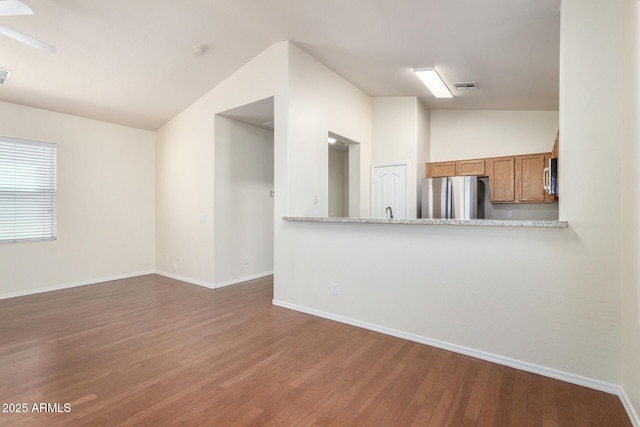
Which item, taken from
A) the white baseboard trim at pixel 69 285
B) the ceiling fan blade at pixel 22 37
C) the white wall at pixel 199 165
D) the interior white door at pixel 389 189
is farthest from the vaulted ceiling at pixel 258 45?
the white baseboard trim at pixel 69 285

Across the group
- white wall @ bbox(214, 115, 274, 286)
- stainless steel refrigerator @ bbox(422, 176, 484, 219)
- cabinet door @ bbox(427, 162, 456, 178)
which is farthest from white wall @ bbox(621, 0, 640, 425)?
white wall @ bbox(214, 115, 274, 286)

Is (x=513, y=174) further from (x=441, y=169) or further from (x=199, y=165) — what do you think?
(x=199, y=165)

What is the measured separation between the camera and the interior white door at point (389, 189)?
516 cm

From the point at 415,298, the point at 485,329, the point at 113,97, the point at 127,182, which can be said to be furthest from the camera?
the point at 127,182

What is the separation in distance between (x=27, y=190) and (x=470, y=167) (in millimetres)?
6789

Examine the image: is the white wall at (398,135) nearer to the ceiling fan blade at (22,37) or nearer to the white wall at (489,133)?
the white wall at (489,133)

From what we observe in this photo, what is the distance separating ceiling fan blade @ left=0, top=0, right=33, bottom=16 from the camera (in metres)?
2.09

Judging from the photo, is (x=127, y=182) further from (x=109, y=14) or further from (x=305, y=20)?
(x=305, y=20)

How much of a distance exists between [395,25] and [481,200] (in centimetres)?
320

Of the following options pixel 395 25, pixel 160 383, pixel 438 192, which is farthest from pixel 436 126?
pixel 160 383

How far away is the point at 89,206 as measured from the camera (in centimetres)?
497

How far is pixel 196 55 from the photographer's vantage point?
3812mm

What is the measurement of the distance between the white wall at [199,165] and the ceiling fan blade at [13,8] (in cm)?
229

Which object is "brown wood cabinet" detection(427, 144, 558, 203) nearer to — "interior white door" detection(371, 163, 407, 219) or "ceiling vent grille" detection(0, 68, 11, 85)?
"interior white door" detection(371, 163, 407, 219)
